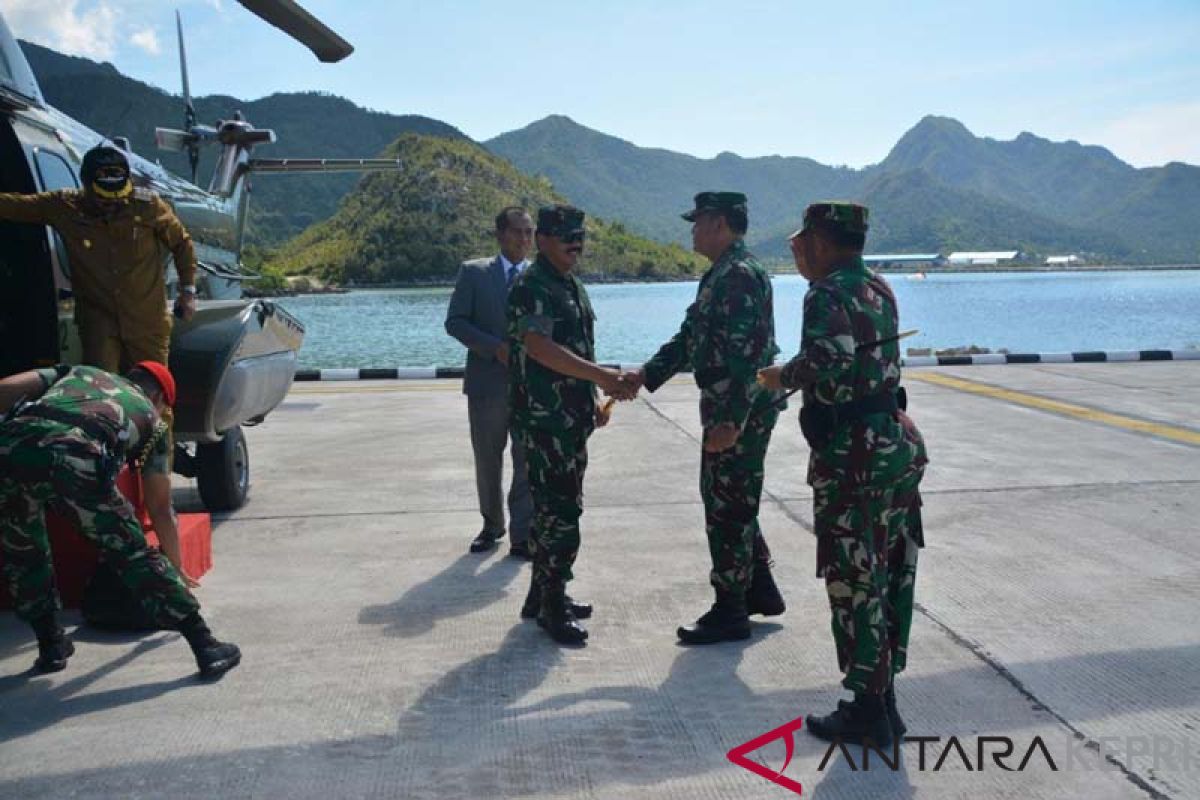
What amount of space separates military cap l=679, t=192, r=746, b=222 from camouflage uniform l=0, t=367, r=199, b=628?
2.32m

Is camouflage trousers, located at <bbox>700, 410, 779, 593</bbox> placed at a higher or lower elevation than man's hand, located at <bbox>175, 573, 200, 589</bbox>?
higher

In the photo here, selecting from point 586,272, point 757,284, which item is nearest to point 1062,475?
point 757,284

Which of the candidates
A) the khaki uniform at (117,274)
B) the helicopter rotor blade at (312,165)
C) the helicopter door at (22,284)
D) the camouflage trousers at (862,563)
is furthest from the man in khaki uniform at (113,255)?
the helicopter rotor blade at (312,165)

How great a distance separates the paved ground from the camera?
9.84 ft

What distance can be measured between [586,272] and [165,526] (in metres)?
117

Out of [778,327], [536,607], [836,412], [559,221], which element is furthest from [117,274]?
[778,327]

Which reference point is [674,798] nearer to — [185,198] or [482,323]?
[482,323]

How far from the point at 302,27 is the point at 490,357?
2122 mm

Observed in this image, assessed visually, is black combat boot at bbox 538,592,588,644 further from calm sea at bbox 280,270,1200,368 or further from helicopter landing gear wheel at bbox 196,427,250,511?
calm sea at bbox 280,270,1200,368

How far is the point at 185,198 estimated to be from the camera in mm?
8359

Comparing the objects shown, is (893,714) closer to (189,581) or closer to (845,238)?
(845,238)

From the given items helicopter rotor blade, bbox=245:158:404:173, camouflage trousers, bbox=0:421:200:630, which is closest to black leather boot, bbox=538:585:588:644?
camouflage trousers, bbox=0:421:200:630

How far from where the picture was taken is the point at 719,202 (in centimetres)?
412

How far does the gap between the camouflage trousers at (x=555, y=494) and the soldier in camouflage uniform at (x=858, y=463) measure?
1.17 m
